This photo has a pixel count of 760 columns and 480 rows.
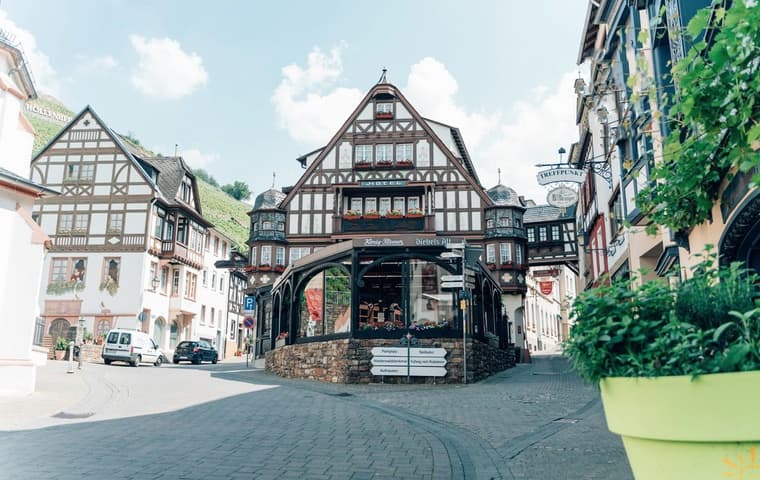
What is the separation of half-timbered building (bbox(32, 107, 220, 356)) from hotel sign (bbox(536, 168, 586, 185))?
28.6 metres

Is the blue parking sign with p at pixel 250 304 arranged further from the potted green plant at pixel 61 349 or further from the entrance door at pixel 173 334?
the entrance door at pixel 173 334

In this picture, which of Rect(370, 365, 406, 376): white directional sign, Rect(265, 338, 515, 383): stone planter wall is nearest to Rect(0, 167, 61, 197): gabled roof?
Rect(265, 338, 515, 383): stone planter wall

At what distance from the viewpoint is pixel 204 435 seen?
8.30 metres

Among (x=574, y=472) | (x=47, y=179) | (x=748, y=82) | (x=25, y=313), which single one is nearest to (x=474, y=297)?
(x=25, y=313)

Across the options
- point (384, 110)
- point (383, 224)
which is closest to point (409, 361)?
point (383, 224)

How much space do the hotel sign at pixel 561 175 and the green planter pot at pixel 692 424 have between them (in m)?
15.7

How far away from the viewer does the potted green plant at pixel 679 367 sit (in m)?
2.68

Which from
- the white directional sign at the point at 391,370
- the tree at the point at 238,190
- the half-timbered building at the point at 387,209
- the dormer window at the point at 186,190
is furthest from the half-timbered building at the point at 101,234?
the tree at the point at 238,190

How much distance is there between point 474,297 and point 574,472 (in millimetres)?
13307

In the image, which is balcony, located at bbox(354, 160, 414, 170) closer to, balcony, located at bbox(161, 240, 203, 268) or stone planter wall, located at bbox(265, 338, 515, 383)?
balcony, located at bbox(161, 240, 203, 268)

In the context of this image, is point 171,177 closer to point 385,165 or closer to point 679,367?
point 385,165

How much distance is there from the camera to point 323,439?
8180 mm

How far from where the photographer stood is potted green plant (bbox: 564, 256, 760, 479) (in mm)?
2678

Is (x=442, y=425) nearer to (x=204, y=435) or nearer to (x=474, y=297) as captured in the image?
(x=204, y=435)
